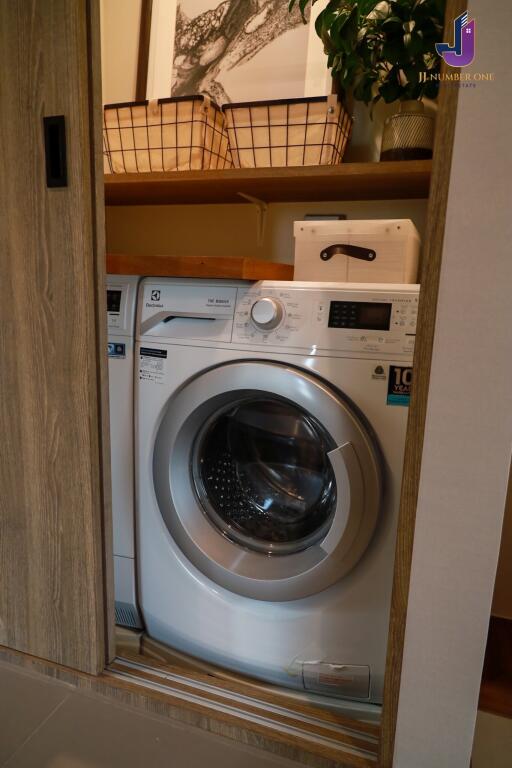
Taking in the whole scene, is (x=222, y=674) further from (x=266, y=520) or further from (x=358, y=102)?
(x=358, y=102)

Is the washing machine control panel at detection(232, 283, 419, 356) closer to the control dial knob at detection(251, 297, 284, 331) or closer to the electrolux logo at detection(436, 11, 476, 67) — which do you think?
the control dial knob at detection(251, 297, 284, 331)

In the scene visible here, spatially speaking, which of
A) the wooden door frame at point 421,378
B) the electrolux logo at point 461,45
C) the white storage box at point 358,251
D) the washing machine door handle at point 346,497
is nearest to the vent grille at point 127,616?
the washing machine door handle at point 346,497

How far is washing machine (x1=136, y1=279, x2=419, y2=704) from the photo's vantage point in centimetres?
100

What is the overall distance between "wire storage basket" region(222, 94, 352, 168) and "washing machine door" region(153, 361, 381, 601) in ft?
2.03

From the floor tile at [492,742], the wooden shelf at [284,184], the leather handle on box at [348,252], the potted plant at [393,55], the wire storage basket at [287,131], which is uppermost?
the potted plant at [393,55]

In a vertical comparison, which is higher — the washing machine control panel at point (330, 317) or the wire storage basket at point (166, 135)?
the wire storage basket at point (166, 135)

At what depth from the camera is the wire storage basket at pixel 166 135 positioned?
138 centimetres

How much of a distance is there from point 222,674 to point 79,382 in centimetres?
77

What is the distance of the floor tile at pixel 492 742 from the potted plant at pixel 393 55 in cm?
134

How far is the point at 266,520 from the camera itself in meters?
1.23

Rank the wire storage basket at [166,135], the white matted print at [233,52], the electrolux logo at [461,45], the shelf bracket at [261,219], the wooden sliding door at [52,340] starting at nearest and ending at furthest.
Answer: the electrolux logo at [461,45] < the wooden sliding door at [52,340] < the wire storage basket at [166,135] < the white matted print at [233,52] < the shelf bracket at [261,219]

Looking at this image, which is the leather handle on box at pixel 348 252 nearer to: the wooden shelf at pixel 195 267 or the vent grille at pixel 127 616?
the wooden shelf at pixel 195 267

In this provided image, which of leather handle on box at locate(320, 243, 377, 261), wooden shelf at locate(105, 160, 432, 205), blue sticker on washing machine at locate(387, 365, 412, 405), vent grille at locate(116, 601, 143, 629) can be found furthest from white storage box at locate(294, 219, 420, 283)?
vent grille at locate(116, 601, 143, 629)

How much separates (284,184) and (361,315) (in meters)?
0.59
